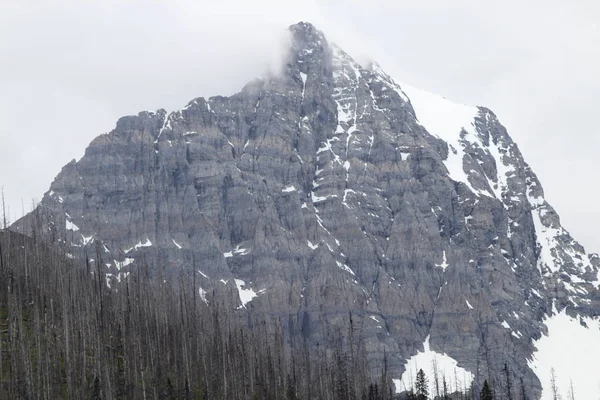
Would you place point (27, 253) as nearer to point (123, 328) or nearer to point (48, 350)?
point (123, 328)

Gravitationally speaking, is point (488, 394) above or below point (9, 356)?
below

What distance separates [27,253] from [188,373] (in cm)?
3762

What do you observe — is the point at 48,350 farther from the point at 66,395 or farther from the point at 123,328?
the point at 123,328

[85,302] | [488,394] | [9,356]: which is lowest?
[488,394]

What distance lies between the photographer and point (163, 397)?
16325cm

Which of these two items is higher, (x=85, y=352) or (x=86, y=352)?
(x=86, y=352)

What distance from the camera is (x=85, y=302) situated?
185 m

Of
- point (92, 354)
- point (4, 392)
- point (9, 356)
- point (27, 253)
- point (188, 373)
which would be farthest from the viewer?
point (27, 253)

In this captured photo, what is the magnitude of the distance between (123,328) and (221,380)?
2043 cm

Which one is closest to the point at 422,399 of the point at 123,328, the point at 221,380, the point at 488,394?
the point at 488,394

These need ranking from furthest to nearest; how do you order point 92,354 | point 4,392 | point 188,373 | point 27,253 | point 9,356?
point 27,253 < point 188,373 < point 92,354 < point 9,356 < point 4,392

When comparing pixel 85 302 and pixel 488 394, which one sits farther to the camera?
pixel 85 302

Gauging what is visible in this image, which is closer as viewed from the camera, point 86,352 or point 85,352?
point 85,352

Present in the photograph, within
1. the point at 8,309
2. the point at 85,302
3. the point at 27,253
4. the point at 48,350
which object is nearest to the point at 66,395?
the point at 48,350
